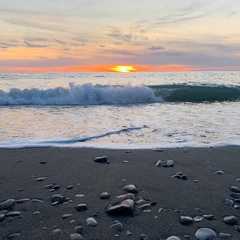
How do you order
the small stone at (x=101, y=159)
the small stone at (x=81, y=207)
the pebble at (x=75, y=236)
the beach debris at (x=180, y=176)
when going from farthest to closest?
the small stone at (x=101, y=159) < the beach debris at (x=180, y=176) < the small stone at (x=81, y=207) < the pebble at (x=75, y=236)

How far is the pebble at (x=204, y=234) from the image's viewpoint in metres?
2.60

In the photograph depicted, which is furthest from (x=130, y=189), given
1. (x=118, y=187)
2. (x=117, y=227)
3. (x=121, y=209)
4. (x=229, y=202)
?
(x=229, y=202)

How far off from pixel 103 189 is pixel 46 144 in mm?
2756

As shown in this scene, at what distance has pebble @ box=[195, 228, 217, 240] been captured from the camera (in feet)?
8.54

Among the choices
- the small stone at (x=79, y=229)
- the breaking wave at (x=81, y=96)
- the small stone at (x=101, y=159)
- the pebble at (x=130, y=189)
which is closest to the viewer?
the small stone at (x=79, y=229)

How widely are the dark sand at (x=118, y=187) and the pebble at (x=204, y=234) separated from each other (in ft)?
0.15

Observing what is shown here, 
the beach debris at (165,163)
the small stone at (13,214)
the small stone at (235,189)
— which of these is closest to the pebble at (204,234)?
the small stone at (235,189)

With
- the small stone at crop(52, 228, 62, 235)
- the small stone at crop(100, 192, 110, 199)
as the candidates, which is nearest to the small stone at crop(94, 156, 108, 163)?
the small stone at crop(100, 192, 110, 199)

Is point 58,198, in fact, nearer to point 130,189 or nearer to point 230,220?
point 130,189

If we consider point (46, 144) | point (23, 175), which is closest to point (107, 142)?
point (46, 144)

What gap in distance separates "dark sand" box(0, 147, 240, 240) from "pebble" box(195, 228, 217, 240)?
5 cm

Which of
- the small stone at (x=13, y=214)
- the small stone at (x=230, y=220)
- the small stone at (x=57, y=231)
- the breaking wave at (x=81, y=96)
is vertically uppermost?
the breaking wave at (x=81, y=96)

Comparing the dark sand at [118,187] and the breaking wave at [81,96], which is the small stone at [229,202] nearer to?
the dark sand at [118,187]

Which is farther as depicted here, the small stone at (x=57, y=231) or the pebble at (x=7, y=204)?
the pebble at (x=7, y=204)
